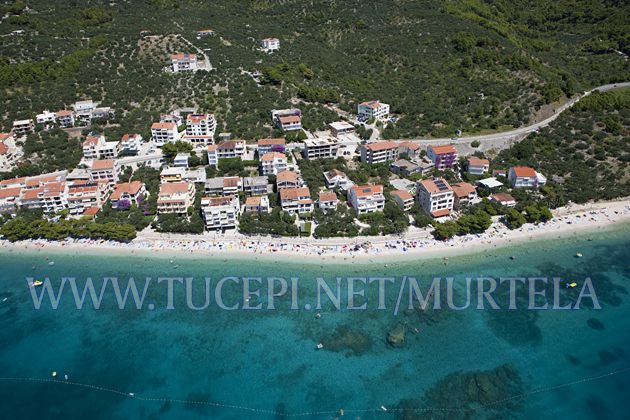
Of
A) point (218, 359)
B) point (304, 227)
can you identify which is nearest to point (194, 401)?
point (218, 359)

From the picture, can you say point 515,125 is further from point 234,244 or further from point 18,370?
point 18,370

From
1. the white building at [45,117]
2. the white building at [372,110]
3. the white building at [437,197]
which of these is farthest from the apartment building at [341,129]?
the white building at [45,117]

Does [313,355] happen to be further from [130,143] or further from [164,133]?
[164,133]

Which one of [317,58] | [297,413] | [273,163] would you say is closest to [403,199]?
[273,163]

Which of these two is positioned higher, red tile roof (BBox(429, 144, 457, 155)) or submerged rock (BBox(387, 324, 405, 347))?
red tile roof (BBox(429, 144, 457, 155))

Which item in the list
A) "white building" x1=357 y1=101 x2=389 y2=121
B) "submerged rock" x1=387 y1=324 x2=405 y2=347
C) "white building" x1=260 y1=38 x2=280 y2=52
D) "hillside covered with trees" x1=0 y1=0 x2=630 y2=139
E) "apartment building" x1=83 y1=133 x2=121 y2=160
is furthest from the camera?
"white building" x1=260 y1=38 x2=280 y2=52

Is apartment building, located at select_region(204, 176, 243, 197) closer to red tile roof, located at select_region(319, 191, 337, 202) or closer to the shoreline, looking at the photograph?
the shoreline

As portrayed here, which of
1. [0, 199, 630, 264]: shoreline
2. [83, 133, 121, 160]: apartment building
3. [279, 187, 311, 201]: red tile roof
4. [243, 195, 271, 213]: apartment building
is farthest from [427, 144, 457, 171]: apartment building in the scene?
[83, 133, 121, 160]: apartment building
